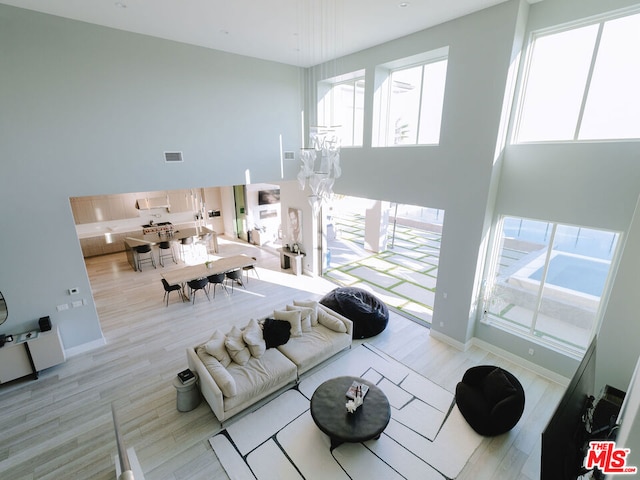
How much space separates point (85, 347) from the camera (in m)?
6.22

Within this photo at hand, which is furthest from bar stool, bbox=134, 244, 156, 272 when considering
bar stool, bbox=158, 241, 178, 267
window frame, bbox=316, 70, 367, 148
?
window frame, bbox=316, 70, 367, 148

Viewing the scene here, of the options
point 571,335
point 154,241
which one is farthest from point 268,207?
point 571,335

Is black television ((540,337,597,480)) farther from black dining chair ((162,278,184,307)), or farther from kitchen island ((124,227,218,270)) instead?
kitchen island ((124,227,218,270))

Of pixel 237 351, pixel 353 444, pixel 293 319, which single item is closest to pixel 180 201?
pixel 293 319

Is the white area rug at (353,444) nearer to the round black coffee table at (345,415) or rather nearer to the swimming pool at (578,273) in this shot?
the round black coffee table at (345,415)

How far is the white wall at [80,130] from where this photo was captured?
16.2 ft

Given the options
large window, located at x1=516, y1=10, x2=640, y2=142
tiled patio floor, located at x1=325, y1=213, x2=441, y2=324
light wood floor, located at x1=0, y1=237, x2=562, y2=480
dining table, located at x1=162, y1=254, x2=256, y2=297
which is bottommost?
light wood floor, located at x1=0, y1=237, x2=562, y2=480

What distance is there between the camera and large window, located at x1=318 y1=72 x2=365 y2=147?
306 inches

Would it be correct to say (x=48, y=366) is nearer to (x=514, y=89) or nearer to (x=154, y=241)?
(x=154, y=241)

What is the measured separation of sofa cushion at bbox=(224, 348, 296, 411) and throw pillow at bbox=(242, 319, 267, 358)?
0.10 meters

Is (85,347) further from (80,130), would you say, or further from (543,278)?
(543,278)

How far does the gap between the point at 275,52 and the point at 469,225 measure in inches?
234

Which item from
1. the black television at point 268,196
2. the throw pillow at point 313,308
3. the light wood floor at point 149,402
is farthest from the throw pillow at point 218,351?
the black television at point 268,196

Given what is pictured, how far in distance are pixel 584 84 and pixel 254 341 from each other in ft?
22.6
